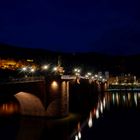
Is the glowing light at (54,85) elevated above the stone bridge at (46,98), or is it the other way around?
the glowing light at (54,85)

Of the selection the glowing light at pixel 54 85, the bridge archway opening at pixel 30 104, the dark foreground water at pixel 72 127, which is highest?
the glowing light at pixel 54 85

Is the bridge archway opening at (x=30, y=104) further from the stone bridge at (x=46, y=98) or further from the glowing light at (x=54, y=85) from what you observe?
the glowing light at (x=54, y=85)

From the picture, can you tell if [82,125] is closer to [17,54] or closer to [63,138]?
[63,138]

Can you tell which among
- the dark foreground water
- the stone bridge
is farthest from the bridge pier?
the dark foreground water

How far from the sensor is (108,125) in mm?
40156

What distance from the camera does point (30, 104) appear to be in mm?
44594

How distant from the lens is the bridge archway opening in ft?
141

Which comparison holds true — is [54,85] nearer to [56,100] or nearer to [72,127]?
[56,100]

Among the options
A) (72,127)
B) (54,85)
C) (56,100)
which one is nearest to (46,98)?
(56,100)

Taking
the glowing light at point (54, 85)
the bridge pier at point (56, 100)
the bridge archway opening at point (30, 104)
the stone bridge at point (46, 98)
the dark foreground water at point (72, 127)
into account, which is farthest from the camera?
the glowing light at point (54, 85)

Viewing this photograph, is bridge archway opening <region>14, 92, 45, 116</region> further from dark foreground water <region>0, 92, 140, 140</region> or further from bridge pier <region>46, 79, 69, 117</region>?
bridge pier <region>46, 79, 69, 117</region>

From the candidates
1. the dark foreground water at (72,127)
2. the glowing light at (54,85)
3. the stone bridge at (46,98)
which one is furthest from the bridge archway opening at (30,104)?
the glowing light at (54,85)

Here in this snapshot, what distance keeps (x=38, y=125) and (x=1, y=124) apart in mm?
5742

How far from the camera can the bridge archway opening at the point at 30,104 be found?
4295 centimetres
